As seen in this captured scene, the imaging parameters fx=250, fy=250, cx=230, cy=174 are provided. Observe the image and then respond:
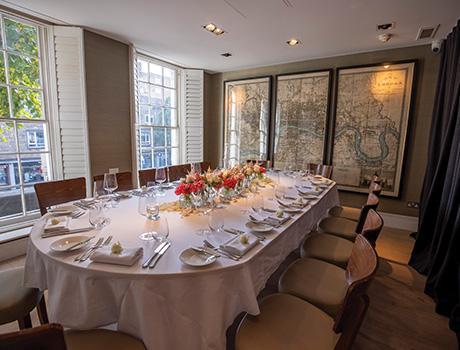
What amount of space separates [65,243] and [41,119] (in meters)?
2.60

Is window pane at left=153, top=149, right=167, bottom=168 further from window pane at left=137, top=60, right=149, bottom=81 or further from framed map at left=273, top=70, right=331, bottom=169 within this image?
framed map at left=273, top=70, right=331, bottom=169

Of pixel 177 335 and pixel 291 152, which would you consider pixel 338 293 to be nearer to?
pixel 177 335

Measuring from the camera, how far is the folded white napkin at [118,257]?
1099 millimetres

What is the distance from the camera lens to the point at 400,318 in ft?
6.55

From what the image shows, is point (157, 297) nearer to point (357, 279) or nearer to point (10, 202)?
point (357, 279)

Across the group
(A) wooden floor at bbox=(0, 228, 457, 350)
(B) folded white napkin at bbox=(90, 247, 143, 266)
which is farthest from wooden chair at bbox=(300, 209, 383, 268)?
(B) folded white napkin at bbox=(90, 247, 143, 266)

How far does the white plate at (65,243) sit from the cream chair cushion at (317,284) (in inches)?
45.5

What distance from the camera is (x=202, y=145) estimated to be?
5.28 meters

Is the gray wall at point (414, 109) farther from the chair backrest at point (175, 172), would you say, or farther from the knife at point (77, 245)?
the knife at point (77, 245)

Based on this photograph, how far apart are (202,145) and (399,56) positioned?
12.0ft

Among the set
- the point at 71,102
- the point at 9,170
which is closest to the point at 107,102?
the point at 71,102

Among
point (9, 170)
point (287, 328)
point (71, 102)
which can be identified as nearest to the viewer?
point (287, 328)

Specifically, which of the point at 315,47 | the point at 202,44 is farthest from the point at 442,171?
the point at 202,44

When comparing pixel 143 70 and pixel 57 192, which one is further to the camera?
pixel 143 70
